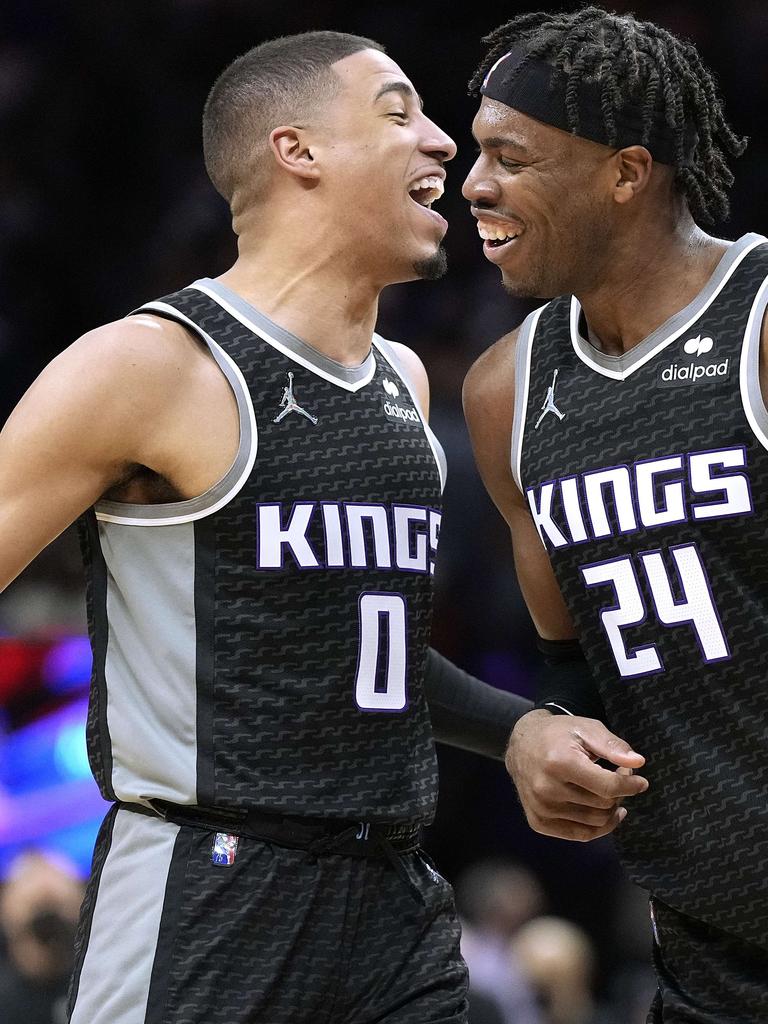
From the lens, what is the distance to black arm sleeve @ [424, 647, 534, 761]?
2.86 metres

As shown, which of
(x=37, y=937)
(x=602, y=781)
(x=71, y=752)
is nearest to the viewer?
(x=602, y=781)

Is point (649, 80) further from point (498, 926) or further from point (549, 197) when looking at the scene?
point (498, 926)

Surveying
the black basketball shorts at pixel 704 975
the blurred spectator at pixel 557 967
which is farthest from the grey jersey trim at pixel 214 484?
the blurred spectator at pixel 557 967

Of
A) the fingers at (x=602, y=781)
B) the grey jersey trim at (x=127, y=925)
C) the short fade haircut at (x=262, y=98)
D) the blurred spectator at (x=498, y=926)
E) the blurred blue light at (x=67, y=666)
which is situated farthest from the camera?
the blurred blue light at (x=67, y=666)

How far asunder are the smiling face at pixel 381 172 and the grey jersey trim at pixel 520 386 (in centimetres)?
27

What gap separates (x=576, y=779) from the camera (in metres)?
2.14

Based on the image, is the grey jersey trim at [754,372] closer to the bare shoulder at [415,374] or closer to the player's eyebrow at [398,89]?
the bare shoulder at [415,374]

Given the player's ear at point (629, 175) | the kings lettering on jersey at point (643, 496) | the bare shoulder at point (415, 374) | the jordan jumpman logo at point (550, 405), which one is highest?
the player's ear at point (629, 175)

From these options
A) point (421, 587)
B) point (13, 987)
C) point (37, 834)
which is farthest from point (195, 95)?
point (421, 587)

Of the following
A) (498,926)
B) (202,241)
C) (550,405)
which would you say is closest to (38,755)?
(498,926)

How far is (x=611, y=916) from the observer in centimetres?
502

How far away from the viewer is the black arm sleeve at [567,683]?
8.15 ft

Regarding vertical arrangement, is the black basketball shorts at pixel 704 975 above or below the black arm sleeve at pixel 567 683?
below

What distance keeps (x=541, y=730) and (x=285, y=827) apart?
44cm
